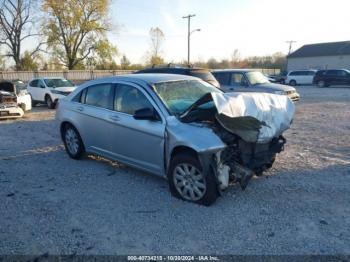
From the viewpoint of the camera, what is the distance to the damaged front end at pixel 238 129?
402 cm

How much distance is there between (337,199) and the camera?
13.8 ft

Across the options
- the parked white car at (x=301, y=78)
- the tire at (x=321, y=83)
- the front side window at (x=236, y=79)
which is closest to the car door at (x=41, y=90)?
the front side window at (x=236, y=79)

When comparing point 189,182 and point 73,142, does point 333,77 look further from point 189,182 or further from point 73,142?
point 189,182

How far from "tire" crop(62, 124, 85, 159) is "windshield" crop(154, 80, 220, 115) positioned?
7.34 ft

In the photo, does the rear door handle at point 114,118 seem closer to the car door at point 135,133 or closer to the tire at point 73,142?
the car door at point 135,133

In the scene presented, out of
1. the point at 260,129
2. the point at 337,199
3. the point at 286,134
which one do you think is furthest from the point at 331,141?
the point at 260,129

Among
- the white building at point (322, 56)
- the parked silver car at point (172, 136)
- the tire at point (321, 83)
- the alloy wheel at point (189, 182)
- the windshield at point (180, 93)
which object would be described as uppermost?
the white building at point (322, 56)

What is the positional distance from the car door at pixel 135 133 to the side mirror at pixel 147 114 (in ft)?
0.17

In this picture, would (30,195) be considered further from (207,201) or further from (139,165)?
(207,201)

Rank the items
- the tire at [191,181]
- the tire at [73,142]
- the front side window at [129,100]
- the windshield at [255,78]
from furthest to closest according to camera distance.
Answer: the windshield at [255,78] → the tire at [73,142] → the front side window at [129,100] → the tire at [191,181]

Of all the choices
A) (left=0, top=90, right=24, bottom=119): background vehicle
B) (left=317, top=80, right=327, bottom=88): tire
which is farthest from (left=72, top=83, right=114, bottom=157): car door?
(left=317, top=80, right=327, bottom=88): tire

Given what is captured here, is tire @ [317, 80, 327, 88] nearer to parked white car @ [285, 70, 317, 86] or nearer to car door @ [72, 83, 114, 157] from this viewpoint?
parked white car @ [285, 70, 317, 86]

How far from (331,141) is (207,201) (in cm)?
475

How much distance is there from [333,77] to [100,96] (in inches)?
1116
